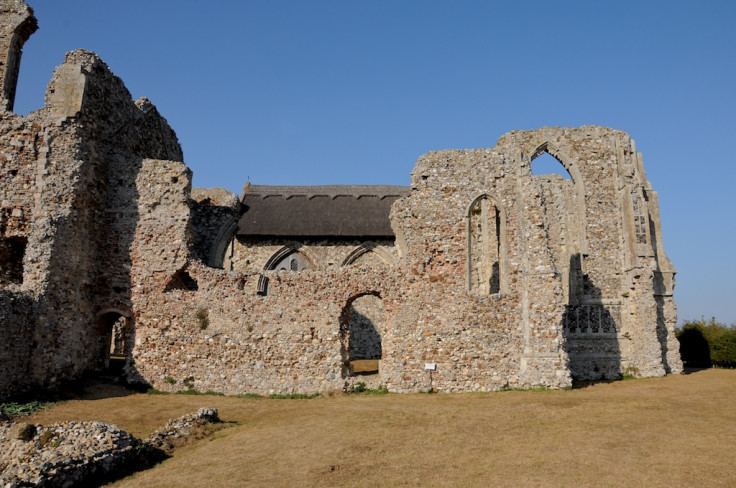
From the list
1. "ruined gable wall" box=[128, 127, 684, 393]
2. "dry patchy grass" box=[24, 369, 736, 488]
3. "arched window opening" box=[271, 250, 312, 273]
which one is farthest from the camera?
"arched window opening" box=[271, 250, 312, 273]

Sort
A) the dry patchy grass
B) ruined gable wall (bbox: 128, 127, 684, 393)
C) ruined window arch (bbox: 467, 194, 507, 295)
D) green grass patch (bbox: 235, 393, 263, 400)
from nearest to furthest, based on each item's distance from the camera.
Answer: the dry patchy grass
ruined gable wall (bbox: 128, 127, 684, 393)
green grass patch (bbox: 235, 393, 263, 400)
ruined window arch (bbox: 467, 194, 507, 295)

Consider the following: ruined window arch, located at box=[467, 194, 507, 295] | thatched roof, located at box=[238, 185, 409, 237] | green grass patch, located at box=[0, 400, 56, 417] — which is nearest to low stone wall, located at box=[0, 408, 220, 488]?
green grass patch, located at box=[0, 400, 56, 417]

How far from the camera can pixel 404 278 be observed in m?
14.8

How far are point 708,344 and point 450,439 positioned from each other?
1975 cm

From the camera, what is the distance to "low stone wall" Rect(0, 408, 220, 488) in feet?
22.0

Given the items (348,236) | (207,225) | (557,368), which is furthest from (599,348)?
(207,225)

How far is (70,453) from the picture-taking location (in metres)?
7.49

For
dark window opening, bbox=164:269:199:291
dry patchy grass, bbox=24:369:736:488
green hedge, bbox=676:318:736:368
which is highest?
dark window opening, bbox=164:269:199:291

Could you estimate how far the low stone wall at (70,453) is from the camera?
22.0 ft

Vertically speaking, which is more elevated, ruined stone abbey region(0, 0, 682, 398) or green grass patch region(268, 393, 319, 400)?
ruined stone abbey region(0, 0, 682, 398)

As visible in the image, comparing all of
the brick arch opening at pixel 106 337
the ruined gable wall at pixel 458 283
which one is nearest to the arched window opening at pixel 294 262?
the brick arch opening at pixel 106 337

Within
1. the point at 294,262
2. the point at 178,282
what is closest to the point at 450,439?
the point at 178,282

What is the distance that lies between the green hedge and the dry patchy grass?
1046cm

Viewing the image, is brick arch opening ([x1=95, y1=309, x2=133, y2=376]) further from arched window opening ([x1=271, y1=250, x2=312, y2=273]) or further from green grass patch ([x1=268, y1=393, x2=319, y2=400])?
arched window opening ([x1=271, y1=250, x2=312, y2=273])
